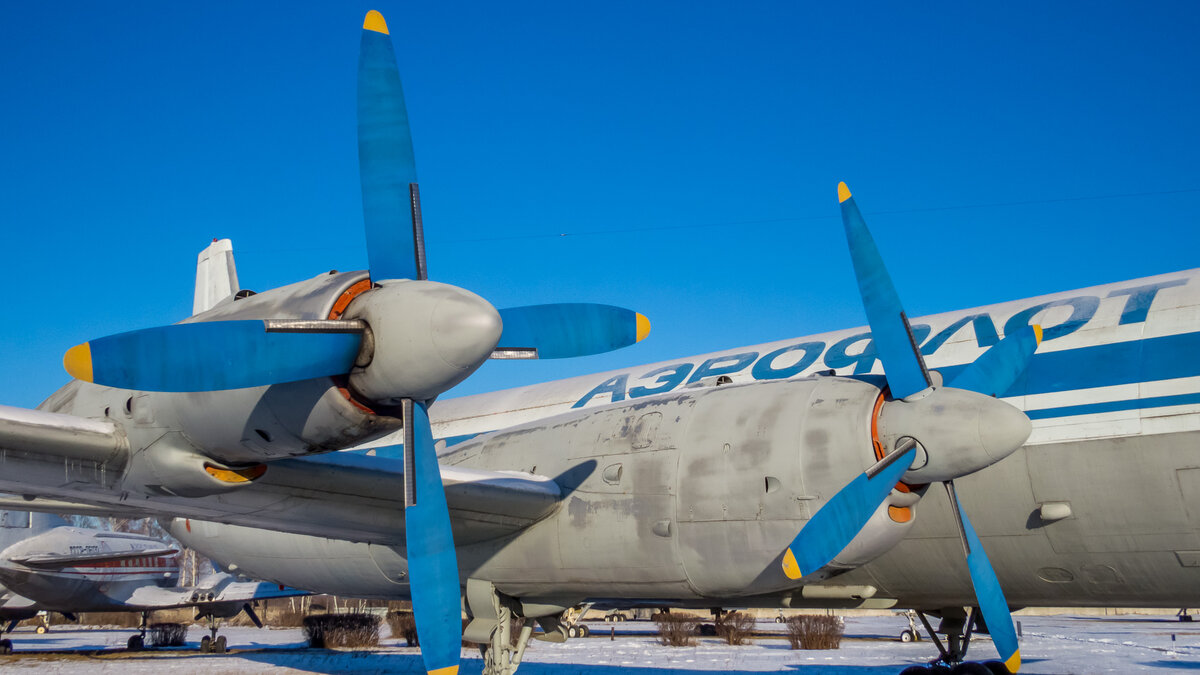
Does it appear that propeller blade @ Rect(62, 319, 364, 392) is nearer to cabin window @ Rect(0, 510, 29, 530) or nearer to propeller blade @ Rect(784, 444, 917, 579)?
propeller blade @ Rect(784, 444, 917, 579)

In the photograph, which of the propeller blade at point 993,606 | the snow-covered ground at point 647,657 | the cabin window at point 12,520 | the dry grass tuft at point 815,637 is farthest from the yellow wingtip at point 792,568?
the cabin window at point 12,520

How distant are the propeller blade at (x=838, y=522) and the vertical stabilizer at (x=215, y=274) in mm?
10318

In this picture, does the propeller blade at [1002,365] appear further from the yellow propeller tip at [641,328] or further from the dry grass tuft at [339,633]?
the dry grass tuft at [339,633]

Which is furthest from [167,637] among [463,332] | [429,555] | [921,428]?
[921,428]

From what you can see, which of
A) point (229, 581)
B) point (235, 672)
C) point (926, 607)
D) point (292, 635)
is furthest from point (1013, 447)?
point (292, 635)

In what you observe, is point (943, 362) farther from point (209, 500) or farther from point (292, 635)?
point (292, 635)

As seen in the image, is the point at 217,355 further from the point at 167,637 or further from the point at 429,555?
Answer: the point at 167,637

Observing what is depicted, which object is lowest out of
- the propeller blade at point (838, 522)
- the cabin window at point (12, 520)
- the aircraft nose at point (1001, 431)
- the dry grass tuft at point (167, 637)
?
the propeller blade at point (838, 522)

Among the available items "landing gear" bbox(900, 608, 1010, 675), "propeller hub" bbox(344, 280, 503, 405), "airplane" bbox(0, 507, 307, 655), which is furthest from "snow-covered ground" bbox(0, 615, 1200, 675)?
"propeller hub" bbox(344, 280, 503, 405)

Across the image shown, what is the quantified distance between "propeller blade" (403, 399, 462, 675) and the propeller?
2.87 m

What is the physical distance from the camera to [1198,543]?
8.45m

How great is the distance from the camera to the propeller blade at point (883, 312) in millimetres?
8641

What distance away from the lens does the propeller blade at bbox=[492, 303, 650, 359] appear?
26.7 ft

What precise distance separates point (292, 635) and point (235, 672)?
2035 cm
